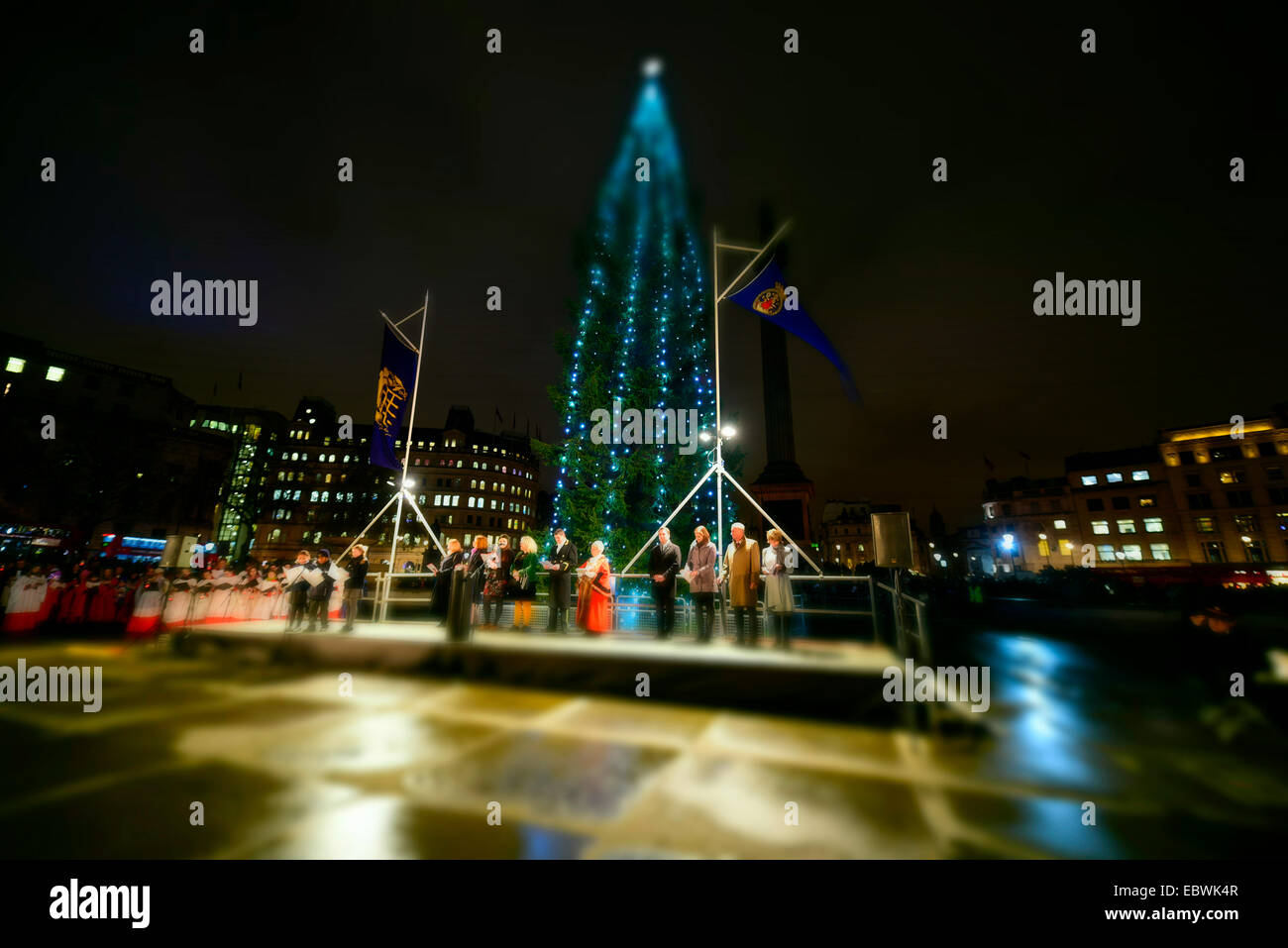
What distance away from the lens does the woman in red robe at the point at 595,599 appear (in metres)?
7.83

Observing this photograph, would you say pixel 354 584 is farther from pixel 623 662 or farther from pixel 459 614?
pixel 623 662

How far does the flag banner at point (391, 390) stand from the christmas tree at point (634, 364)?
5079mm

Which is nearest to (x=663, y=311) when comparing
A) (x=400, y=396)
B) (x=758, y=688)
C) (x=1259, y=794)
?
(x=400, y=396)

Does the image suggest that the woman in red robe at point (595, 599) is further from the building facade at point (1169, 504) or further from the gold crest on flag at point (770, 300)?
the building facade at point (1169, 504)

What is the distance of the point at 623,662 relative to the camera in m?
5.80

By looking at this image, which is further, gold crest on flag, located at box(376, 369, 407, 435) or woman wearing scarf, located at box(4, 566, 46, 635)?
woman wearing scarf, located at box(4, 566, 46, 635)

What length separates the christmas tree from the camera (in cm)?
1402

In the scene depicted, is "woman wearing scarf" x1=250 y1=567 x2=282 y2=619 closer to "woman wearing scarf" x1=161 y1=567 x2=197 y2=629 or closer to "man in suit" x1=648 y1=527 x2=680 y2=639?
"woman wearing scarf" x1=161 y1=567 x2=197 y2=629

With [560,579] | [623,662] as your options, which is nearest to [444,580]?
[560,579]

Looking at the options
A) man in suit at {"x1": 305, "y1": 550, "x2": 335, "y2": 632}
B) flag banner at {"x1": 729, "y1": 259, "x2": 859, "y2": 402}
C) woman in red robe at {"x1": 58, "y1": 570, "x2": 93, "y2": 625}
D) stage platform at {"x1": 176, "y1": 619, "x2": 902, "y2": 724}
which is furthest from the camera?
woman in red robe at {"x1": 58, "y1": 570, "x2": 93, "y2": 625}

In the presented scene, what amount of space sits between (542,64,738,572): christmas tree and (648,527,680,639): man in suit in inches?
198

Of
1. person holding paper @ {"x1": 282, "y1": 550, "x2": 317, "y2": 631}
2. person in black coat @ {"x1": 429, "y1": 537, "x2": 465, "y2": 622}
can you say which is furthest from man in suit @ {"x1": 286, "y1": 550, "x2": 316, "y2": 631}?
person in black coat @ {"x1": 429, "y1": 537, "x2": 465, "y2": 622}

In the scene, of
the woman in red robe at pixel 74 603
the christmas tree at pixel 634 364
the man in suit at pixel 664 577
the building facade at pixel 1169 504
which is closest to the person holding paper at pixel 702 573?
the man in suit at pixel 664 577
